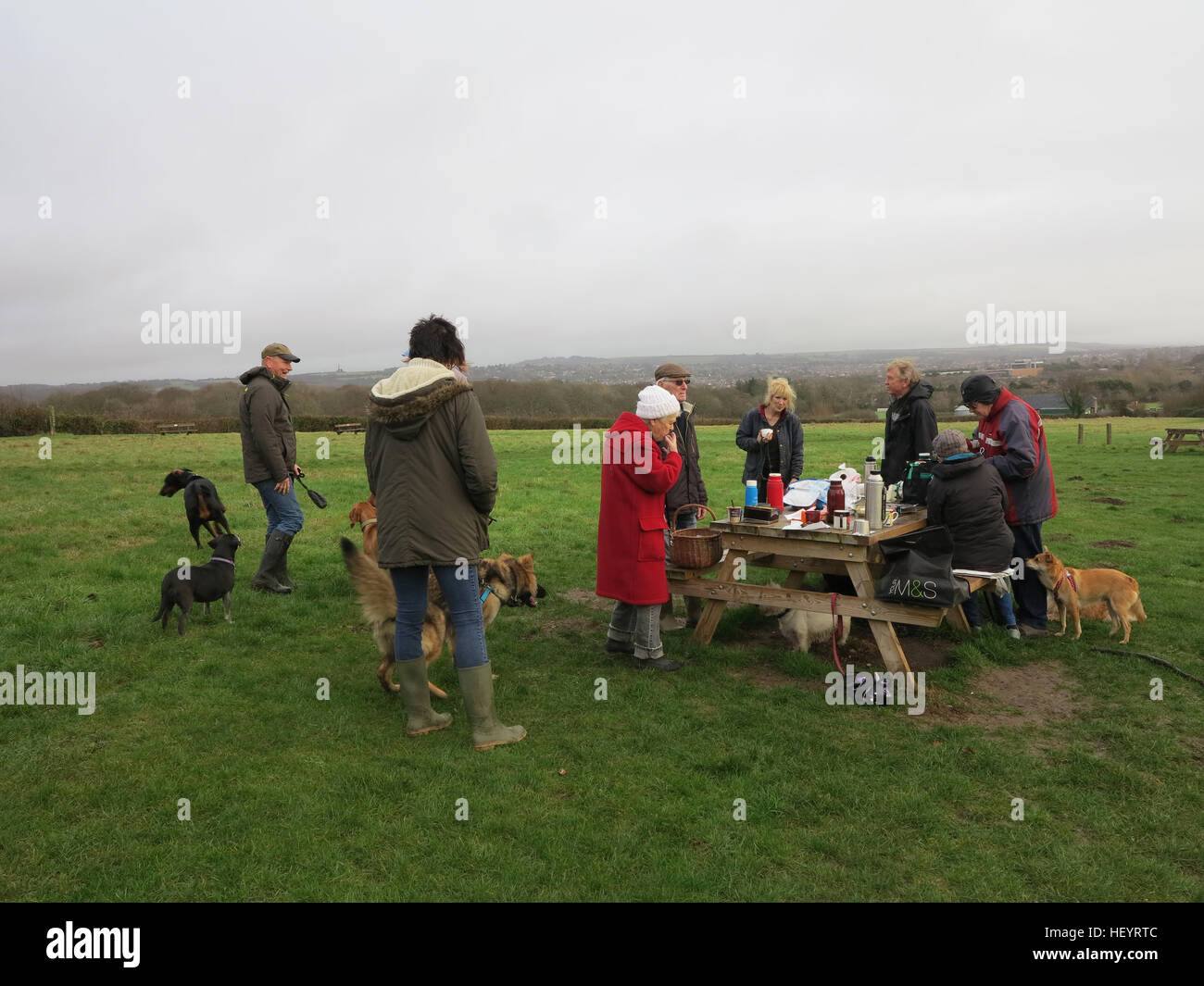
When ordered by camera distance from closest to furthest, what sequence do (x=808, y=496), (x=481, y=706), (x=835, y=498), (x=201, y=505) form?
(x=481, y=706)
(x=835, y=498)
(x=808, y=496)
(x=201, y=505)

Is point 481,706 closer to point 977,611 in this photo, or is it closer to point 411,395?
point 411,395

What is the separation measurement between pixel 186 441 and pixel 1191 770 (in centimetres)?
3187

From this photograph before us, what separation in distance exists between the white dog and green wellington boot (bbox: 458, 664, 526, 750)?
9.12ft

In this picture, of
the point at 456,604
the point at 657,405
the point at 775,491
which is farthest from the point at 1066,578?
the point at 456,604

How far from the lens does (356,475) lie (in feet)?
65.8

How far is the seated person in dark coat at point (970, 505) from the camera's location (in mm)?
6273

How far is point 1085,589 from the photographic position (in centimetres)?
691

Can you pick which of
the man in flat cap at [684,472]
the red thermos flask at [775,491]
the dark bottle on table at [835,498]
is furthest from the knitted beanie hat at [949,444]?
the man in flat cap at [684,472]

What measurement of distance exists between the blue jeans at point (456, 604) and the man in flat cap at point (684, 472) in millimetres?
2522

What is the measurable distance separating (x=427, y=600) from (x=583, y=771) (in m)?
1.46

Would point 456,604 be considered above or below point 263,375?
below
